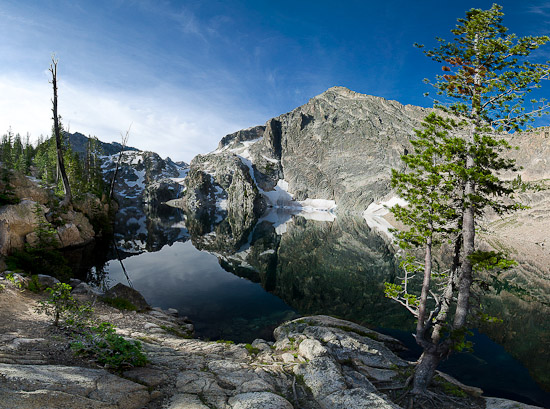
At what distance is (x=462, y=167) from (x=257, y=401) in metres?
9.49

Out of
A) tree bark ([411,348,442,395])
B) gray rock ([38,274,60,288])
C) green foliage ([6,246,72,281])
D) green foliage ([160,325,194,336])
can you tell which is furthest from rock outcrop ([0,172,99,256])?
tree bark ([411,348,442,395])

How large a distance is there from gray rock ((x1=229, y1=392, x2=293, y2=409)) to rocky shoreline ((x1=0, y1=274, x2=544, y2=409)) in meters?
0.02

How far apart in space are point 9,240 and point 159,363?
18.0m

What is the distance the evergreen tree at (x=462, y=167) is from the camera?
30.2ft

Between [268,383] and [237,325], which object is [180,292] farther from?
[268,383]

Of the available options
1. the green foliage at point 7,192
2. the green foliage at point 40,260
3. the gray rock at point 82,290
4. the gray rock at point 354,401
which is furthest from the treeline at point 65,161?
the gray rock at point 354,401

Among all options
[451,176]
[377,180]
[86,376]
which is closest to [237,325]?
[86,376]

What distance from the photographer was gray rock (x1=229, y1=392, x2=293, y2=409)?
236 inches

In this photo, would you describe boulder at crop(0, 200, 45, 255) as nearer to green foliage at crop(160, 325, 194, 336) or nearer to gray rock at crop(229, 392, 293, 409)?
green foliage at crop(160, 325, 194, 336)

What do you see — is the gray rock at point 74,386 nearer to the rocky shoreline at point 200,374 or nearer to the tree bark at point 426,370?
the rocky shoreline at point 200,374

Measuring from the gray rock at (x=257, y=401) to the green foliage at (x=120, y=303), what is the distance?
11882 millimetres

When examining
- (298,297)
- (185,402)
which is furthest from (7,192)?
(185,402)

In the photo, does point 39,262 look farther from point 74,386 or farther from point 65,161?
point 65,161

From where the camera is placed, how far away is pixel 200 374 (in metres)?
7.56
